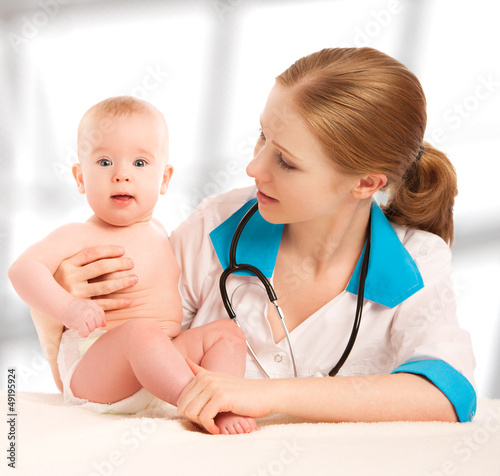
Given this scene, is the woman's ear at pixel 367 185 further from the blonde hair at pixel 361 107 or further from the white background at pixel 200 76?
the white background at pixel 200 76

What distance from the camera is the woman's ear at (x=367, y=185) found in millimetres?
1661

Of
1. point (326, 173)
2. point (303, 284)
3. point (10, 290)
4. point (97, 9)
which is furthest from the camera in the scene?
point (10, 290)

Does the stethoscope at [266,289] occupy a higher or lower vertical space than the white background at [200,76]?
lower

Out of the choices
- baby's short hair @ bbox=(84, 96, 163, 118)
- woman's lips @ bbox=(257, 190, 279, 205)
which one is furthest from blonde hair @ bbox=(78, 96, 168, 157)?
woman's lips @ bbox=(257, 190, 279, 205)

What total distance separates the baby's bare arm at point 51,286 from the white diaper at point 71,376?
0.11 m

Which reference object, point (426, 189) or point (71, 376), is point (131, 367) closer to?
point (71, 376)

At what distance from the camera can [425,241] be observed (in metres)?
1.81

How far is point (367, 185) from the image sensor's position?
1.69 m

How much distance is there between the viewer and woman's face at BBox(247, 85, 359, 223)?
5.16 ft

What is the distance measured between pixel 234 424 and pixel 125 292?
1.73 feet

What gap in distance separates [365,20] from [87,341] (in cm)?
→ 187

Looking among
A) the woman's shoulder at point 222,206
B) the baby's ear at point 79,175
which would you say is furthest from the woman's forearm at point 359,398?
the baby's ear at point 79,175

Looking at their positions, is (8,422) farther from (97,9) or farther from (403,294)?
(97,9)

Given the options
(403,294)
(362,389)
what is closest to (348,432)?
(362,389)
